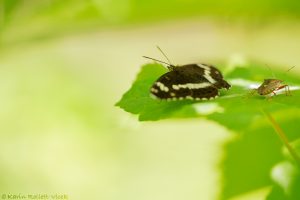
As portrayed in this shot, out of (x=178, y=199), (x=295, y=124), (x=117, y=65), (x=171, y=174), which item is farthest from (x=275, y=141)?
(x=117, y=65)

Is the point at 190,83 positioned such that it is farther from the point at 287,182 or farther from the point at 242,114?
the point at 287,182

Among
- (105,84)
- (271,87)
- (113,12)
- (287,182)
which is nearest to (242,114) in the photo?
(271,87)

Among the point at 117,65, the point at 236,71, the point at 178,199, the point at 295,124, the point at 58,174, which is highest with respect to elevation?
the point at 117,65

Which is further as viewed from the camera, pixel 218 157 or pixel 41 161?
pixel 41 161

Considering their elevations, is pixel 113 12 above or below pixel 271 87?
above

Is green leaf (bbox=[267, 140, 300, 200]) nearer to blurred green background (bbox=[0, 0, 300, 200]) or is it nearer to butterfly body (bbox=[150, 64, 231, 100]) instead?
butterfly body (bbox=[150, 64, 231, 100])

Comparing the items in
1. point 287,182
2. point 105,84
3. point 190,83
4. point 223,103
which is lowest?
point 287,182

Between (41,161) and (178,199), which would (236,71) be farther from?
(41,161)
